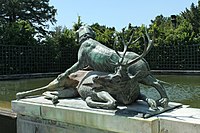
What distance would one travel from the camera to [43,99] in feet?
9.90

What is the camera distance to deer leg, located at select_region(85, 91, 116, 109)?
7.64 feet

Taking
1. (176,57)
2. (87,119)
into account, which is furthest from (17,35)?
(87,119)

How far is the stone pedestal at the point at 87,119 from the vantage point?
6.86 feet

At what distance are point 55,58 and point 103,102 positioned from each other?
11269mm

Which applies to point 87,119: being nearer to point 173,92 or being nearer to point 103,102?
point 103,102

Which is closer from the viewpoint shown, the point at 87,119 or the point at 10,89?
the point at 87,119

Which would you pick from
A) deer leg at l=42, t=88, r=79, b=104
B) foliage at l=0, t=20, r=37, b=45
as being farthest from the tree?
deer leg at l=42, t=88, r=79, b=104

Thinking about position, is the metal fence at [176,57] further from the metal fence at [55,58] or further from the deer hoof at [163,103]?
the deer hoof at [163,103]

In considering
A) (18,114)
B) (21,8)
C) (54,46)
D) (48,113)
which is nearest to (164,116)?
(48,113)

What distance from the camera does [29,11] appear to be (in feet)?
72.5

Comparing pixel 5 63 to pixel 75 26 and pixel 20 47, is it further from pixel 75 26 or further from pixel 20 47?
pixel 75 26

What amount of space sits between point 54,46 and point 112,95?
11452mm

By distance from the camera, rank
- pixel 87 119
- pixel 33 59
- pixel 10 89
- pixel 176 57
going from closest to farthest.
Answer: pixel 87 119 → pixel 10 89 → pixel 33 59 → pixel 176 57

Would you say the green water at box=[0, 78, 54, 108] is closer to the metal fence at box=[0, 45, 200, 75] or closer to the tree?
the metal fence at box=[0, 45, 200, 75]
